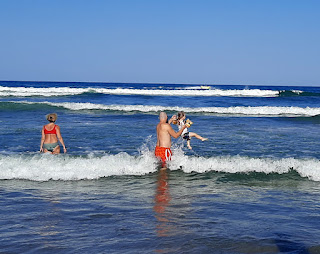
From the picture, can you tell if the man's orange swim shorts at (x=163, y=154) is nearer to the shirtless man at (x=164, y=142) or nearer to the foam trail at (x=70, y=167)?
the shirtless man at (x=164, y=142)

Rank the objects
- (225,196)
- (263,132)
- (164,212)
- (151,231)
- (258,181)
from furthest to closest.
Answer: (263,132) → (258,181) → (225,196) → (164,212) → (151,231)

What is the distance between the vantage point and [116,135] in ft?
47.0

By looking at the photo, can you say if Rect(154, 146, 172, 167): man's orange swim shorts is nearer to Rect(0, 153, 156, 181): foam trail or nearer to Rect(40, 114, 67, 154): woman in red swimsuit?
Rect(0, 153, 156, 181): foam trail

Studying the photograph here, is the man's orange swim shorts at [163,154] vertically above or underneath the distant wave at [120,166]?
above

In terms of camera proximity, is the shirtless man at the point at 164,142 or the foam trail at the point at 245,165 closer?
the foam trail at the point at 245,165

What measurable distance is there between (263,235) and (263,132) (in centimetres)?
1166

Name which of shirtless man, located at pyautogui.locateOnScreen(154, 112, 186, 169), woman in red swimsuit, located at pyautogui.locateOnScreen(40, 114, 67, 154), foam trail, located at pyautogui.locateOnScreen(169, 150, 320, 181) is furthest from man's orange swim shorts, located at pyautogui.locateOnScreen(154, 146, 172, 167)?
woman in red swimsuit, located at pyautogui.locateOnScreen(40, 114, 67, 154)

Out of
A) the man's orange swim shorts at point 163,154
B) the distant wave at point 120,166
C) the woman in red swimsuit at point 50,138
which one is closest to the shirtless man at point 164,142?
the man's orange swim shorts at point 163,154

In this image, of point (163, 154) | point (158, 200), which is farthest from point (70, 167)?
point (158, 200)

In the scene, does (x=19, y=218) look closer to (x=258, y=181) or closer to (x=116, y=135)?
(x=258, y=181)

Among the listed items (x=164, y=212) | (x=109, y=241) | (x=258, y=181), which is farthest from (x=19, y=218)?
(x=258, y=181)

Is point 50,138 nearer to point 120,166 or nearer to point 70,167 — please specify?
point 70,167

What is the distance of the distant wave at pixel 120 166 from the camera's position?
8250 mm

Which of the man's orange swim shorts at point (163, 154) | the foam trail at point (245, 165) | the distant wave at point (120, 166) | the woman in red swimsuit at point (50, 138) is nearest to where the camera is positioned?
the distant wave at point (120, 166)
